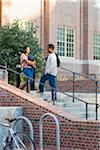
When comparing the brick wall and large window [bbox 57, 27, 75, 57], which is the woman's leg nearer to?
the brick wall

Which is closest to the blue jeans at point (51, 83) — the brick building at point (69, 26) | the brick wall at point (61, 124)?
the brick wall at point (61, 124)

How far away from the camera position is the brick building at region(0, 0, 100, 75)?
2861 centimetres

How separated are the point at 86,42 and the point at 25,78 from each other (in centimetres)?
1723

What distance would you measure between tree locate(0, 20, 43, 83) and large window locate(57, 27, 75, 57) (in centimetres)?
1101

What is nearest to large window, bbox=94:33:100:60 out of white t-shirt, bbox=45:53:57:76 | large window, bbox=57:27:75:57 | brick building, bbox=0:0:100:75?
brick building, bbox=0:0:100:75

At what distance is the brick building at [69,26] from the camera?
93.9 feet

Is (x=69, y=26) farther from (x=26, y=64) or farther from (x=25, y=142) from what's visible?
(x=25, y=142)

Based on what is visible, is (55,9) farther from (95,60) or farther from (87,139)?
(87,139)

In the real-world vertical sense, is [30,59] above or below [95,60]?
above

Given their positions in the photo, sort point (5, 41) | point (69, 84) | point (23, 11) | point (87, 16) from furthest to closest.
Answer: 1. point (87, 16)
2. point (23, 11)
3. point (69, 84)
4. point (5, 41)

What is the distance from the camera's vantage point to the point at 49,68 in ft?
48.3

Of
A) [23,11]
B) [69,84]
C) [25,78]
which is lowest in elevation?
[69,84]

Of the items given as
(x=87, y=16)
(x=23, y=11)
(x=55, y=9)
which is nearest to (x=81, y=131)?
(x=23, y=11)

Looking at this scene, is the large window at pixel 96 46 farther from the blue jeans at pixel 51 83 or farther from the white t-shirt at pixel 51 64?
the white t-shirt at pixel 51 64
